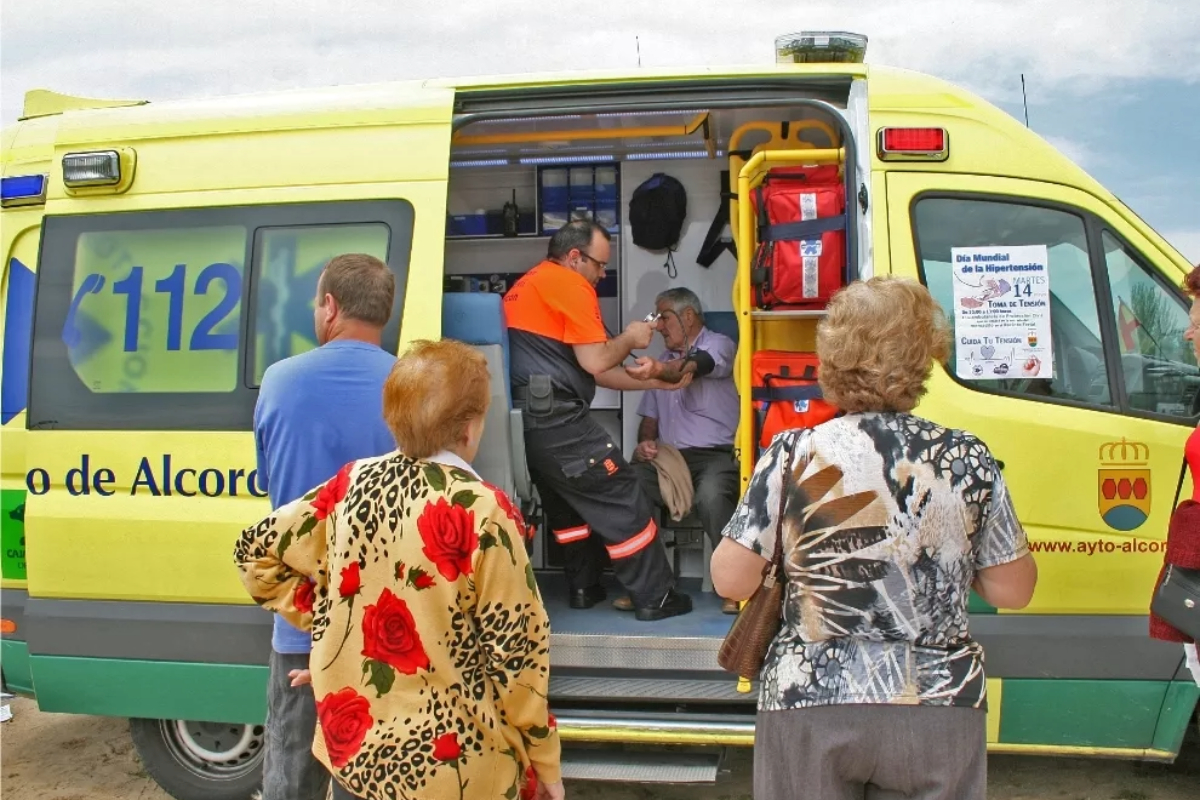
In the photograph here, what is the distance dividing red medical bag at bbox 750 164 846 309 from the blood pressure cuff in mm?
1307

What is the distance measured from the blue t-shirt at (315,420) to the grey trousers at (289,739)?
0.08m

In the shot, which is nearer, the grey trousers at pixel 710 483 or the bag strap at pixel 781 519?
the bag strap at pixel 781 519

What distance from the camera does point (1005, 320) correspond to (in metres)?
3.68

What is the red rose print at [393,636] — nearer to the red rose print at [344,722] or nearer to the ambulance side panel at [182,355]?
the red rose print at [344,722]

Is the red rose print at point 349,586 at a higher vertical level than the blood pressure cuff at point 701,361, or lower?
lower

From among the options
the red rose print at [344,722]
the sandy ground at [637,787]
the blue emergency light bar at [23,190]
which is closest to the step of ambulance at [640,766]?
the sandy ground at [637,787]

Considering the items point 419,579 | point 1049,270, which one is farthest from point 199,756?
point 1049,270

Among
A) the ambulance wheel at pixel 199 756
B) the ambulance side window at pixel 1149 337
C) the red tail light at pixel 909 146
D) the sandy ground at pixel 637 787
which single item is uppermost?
Result: the red tail light at pixel 909 146

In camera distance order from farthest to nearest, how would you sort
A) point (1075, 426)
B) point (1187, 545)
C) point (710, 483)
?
point (710, 483), point (1075, 426), point (1187, 545)

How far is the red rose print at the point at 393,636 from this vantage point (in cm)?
209

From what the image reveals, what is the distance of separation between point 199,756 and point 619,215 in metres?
3.42

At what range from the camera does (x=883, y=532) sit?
1966 mm

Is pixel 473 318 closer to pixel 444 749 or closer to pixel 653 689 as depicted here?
pixel 653 689

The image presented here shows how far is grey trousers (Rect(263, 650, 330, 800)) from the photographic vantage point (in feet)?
9.32
